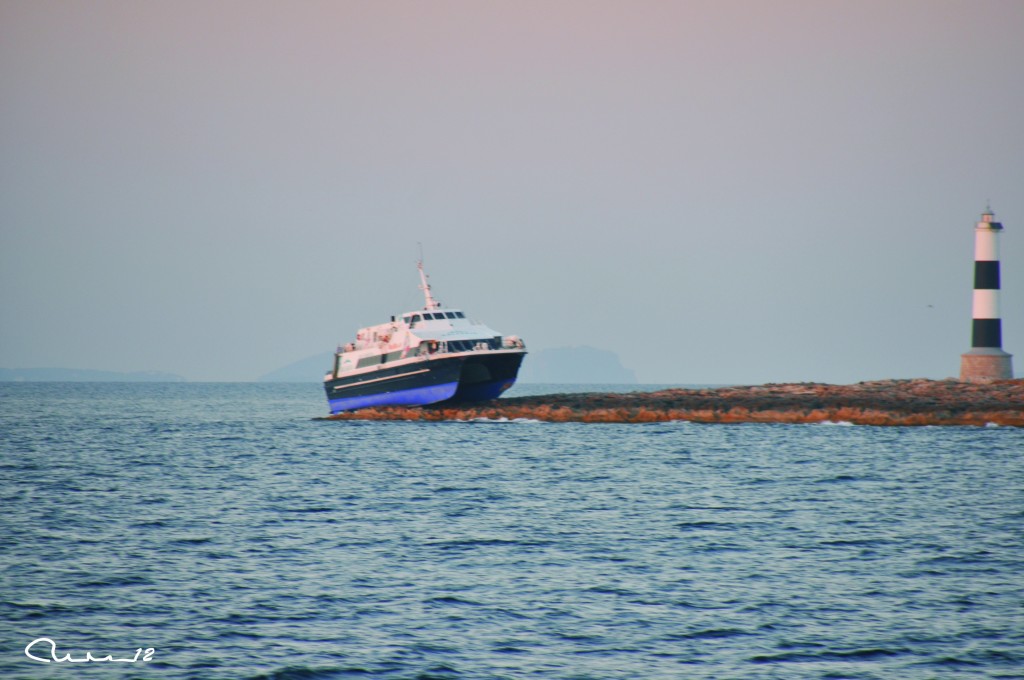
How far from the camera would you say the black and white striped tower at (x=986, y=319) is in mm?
70875

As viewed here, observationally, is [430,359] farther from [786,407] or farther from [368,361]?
[786,407]

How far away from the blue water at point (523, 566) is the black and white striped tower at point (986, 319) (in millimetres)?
31160

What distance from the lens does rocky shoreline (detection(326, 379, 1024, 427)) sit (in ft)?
183

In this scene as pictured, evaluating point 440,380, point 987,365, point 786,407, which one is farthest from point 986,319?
point 440,380

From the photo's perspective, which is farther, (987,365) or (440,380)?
(987,365)

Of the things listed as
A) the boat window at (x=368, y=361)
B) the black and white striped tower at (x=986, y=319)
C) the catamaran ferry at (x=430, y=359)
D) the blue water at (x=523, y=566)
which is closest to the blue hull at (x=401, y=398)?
the catamaran ferry at (x=430, y=359)

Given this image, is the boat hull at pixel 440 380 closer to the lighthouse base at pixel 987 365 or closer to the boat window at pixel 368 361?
the boat window at pixel 368 361

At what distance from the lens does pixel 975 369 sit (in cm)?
7119

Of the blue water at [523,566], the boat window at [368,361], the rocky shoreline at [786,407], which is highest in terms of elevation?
the boat window at [368,361]


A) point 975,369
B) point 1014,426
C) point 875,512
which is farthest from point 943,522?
point 975,369

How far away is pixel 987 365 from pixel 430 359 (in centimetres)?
3742

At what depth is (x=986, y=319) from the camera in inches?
2842

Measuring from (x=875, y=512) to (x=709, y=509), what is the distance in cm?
427

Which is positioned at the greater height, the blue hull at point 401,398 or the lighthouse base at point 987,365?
the lighthouse base at point 987,365
